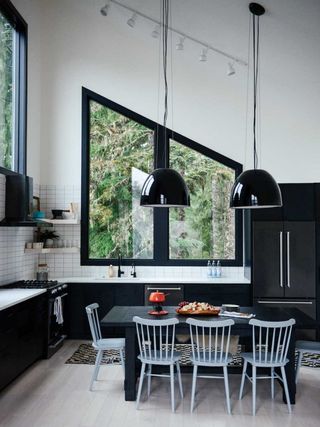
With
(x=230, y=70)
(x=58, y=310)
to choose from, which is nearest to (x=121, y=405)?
(x=58, y=310)

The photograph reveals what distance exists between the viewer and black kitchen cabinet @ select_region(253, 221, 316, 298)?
21.2ft

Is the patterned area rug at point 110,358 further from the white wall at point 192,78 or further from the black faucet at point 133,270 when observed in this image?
the white wall at point 192,78

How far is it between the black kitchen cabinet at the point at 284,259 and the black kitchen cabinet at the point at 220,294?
0.61 feet

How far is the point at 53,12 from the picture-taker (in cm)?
729

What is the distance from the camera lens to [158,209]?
718cm

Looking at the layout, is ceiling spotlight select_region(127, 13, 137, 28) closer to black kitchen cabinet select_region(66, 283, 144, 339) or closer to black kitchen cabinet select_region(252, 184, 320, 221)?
black kitchen cabinet select_region(252, 184, 320, 221)

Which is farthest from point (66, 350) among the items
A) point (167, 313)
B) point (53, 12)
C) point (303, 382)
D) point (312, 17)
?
point (312, 17)

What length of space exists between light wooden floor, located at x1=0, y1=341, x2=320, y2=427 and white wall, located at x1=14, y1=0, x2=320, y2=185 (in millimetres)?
3265

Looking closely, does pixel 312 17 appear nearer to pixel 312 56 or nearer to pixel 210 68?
pixel 312 56

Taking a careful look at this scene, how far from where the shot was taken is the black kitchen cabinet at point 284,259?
6.46 meters

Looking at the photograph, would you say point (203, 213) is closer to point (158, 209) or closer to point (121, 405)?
point (158, 209)

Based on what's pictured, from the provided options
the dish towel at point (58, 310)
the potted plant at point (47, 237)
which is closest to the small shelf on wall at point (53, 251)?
the potted plant at point (47, 237)

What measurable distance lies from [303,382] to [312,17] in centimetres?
537

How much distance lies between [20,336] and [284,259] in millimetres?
3663
